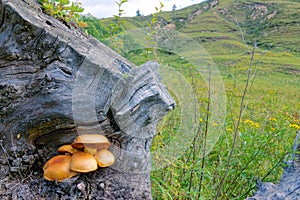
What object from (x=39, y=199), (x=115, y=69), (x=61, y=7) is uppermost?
(x=61, y=7)

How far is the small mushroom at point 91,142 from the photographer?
1810mm

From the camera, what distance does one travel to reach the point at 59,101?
1.93 m

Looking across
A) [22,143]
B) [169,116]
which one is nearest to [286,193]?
[169,116]

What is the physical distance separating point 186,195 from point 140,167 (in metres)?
0.60

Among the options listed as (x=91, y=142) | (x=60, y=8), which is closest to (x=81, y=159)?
(x=91, y=142)

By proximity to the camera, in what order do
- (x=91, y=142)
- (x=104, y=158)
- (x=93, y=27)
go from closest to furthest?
(x=91, y=142)
(x=104, y=158)
(x=93, y=27)

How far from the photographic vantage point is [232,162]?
2668mm

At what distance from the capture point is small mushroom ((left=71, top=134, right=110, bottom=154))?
1810mm

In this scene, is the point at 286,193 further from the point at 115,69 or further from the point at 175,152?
the point at 115,69

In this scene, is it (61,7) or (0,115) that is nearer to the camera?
(0,115)

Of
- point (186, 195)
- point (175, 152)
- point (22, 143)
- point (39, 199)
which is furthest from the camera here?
point (186, 195)

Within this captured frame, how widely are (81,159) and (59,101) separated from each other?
→ 17.8 inches

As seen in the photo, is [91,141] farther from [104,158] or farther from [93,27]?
[93,27]

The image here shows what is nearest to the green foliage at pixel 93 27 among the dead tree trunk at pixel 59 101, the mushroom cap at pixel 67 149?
the dead tree trunk at pixel 59 101
